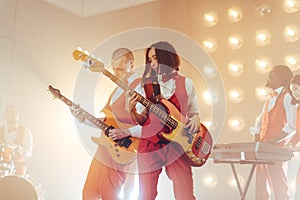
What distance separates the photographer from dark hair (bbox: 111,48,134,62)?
1913mm

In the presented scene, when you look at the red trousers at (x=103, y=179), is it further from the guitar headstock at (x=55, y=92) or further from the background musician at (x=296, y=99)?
the background musician at (x=296, y=99)

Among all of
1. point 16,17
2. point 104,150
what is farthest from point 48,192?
point 16,17

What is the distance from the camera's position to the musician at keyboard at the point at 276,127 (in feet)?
5.61

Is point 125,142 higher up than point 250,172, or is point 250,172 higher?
point 125,142

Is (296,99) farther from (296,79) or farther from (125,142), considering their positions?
(125,142)

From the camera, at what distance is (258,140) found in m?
1.77

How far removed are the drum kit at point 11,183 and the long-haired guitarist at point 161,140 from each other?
43 cm

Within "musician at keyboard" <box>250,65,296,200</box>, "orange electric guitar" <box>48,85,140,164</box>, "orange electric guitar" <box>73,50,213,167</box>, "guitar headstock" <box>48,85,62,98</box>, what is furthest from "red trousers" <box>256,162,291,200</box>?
"guitar headstock" <box>48,85,62,98</box>

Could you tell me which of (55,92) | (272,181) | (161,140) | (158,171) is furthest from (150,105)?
(272,181)

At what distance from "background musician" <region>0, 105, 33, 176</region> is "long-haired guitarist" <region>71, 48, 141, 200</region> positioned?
22cm

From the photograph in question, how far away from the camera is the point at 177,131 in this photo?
1752 mm

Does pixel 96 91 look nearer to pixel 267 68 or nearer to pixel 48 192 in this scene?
pixel 48 192

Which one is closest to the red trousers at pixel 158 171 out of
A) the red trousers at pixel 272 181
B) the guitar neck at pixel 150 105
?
the guitar neck at pixel 150 105

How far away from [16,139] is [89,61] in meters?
0.43
